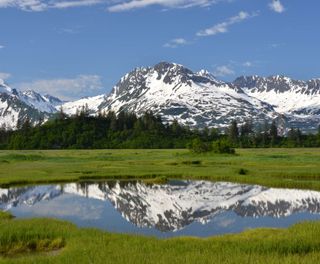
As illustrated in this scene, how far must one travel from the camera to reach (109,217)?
47.8m

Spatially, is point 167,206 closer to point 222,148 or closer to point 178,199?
point 178,199

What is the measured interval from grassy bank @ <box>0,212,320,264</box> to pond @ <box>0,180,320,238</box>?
874 cm

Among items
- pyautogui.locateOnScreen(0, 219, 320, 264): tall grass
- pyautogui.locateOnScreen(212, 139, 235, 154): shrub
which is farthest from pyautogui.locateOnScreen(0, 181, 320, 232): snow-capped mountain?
pyautogui.locateOnScreen(212, 139, 235, 154): shrub

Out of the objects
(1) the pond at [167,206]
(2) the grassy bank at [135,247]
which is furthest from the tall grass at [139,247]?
(1) the pond at [167,206]

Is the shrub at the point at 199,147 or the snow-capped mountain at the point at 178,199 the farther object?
the shrub at the point at 199,147

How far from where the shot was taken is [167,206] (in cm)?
5450

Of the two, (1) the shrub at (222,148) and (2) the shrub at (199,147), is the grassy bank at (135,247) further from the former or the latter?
(2) the shrub at (199,147)

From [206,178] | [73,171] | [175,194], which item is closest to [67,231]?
[175,194]

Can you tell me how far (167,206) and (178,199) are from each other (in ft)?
16.8

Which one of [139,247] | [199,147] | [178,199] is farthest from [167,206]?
[199,147]

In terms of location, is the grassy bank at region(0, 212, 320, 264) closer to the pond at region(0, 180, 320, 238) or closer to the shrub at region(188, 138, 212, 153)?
the pond at region(0, 180, 320, 238)

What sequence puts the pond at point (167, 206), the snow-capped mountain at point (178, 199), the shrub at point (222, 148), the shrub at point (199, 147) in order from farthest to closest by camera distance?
1. the shrub at point (199, 147)
2. the shrub at point (222, 148)
3. the snow-capped mountain at point (178, 199)
4. the pond at point (167, 206)

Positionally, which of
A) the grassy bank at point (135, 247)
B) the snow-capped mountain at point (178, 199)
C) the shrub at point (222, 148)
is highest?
the shrub at point (222, 148)

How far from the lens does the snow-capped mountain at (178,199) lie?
159 feet
